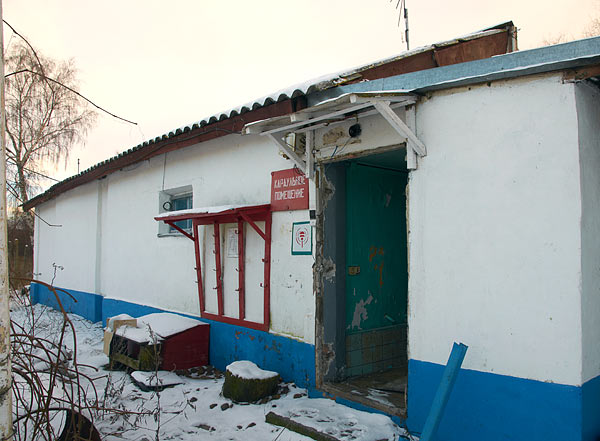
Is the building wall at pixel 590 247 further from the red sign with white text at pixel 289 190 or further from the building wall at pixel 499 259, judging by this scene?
the red sign with white text at pixel 289 190

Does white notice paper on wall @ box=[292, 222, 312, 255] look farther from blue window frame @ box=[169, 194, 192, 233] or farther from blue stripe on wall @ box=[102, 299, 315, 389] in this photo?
blue window frame @ box=[169, 194, 192, 233]

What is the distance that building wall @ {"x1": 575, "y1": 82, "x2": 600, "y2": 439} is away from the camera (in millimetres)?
3293

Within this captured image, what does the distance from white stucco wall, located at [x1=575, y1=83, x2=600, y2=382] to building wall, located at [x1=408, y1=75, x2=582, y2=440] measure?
0.08m

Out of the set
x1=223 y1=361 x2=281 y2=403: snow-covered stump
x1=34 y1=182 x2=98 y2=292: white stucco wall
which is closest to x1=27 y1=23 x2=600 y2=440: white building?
x1=223 y1=361 x2=281 y2=403: snow-covered stump

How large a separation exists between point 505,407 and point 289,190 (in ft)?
10.7

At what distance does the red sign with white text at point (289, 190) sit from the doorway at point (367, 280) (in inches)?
13.5

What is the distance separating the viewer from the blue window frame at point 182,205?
8.09m

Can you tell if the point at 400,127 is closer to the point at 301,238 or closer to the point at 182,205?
the point at 301,238

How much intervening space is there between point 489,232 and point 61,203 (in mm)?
13243

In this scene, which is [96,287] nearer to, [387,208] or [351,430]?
[387,208]

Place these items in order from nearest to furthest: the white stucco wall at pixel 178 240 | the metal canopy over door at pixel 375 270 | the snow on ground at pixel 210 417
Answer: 1. the snow on ground at pixel 210 417
2. the metal canopy over door at pixel 375 270
3. the white stucco wall at pixel 178 240

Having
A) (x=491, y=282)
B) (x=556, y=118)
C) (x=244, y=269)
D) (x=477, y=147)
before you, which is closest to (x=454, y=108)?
(x=477, y=147)

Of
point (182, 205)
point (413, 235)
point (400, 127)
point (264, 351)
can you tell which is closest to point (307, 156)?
point (400, 127)

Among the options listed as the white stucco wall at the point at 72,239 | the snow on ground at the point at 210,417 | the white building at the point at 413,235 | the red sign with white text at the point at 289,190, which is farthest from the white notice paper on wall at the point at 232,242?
the white stucco wall at the point at 72,239
